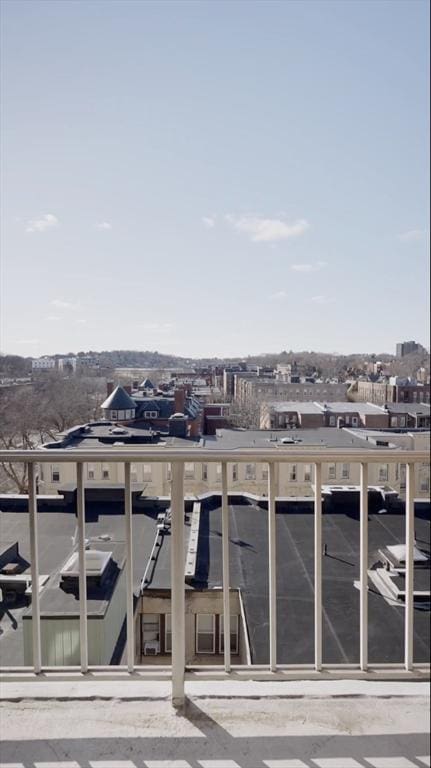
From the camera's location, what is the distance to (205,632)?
6.31 ft

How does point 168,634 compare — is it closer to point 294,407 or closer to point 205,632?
point 205,632

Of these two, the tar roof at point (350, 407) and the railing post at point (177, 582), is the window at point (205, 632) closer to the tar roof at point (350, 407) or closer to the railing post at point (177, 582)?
the railing post at point (177, 582)

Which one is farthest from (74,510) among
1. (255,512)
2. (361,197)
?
(361,197)

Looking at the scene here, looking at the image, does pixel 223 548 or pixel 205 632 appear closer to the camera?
pixel 223 548

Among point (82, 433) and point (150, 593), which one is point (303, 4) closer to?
point (82, 433)

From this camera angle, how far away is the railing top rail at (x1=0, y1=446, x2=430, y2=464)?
171 cm

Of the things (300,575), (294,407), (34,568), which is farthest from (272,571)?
(34,568)

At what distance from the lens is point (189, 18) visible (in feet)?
7.04

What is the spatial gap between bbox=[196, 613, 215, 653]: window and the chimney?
0.89 meters

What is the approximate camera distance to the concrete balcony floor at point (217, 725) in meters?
1.48

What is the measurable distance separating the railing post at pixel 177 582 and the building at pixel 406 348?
92 centimetres

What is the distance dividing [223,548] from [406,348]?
3.37 ft

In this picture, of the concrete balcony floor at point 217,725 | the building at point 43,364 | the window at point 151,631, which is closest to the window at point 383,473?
the concrete balcony floor at point 217,725

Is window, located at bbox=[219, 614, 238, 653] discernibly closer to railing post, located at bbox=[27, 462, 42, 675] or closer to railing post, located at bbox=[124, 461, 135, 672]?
railing post, located at bbox=[124, 461, 135, 672]
